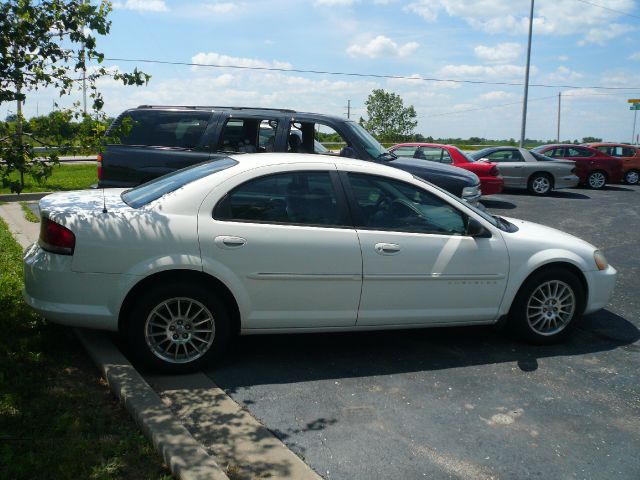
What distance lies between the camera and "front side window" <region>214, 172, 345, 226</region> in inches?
182

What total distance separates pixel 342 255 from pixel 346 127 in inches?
189

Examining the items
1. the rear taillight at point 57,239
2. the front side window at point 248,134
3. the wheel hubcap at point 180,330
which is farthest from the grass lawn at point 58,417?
the front side window at point 248,134

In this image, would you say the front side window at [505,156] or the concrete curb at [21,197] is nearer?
the concrete curb at [21,197]

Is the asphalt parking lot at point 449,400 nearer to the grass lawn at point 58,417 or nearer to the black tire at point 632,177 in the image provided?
the grass lawn at point 58,417

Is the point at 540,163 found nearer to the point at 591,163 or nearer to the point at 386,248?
the point at 591,163

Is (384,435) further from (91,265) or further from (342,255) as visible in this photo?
(91,265)

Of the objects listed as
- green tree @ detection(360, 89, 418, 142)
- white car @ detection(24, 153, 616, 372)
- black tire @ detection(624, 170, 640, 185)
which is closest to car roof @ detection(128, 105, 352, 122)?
white car @ detection(24, 153, 616, 372)

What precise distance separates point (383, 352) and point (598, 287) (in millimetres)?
2052

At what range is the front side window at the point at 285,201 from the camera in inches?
182

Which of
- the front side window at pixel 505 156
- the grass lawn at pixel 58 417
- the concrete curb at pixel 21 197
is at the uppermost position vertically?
the front side window at pixel 505 156

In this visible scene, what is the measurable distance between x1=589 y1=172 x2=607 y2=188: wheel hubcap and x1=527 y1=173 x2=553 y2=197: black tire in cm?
373

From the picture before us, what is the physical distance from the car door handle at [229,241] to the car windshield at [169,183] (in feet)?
2.05

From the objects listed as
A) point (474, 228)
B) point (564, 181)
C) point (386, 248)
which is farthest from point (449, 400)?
point (564, 181)

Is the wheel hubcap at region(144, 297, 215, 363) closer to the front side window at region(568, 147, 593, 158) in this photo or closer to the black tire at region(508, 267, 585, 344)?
the black tire at region(508, 267, 585, 344)
